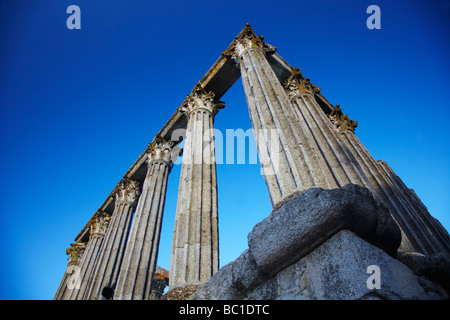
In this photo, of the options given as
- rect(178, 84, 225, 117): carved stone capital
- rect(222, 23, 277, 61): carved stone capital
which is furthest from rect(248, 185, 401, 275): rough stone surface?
rect(178, 84, 225, 117): carved stone capital

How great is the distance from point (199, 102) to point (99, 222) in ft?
43.4

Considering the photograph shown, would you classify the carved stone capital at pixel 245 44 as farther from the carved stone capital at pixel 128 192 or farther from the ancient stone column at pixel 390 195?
the carved stone capital at pixel 128 192

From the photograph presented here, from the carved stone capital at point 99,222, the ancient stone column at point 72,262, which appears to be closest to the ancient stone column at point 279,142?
the carved stone capital at point 99,222

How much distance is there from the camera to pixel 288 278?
→ 280 cm

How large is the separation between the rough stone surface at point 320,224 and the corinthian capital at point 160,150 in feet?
38.8

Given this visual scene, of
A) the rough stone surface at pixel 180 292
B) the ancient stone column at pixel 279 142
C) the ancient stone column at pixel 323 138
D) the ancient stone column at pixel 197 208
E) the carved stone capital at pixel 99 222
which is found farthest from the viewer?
the carved stone capital at pixel 99 222

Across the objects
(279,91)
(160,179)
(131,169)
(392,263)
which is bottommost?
(392,263)

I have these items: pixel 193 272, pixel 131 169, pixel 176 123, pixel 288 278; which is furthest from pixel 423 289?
pixel 131 169

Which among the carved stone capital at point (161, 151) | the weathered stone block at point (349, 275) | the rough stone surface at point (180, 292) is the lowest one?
the weathered stone block at point (349, 275)

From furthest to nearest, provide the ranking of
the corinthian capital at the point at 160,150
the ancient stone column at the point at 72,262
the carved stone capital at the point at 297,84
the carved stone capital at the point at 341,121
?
the ancient stone column at the point at 72,262
the corinthian capital at the point at 160,150
the carved stone capital at the point at 341,121
the carved stone capital at the point at 297,84

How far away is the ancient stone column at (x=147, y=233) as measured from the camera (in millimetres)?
9312

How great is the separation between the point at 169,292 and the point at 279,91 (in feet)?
19.5

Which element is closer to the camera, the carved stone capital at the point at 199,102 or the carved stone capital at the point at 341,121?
the carved stone capital at the point at 199,102

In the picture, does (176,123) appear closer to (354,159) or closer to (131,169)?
(131,169)
